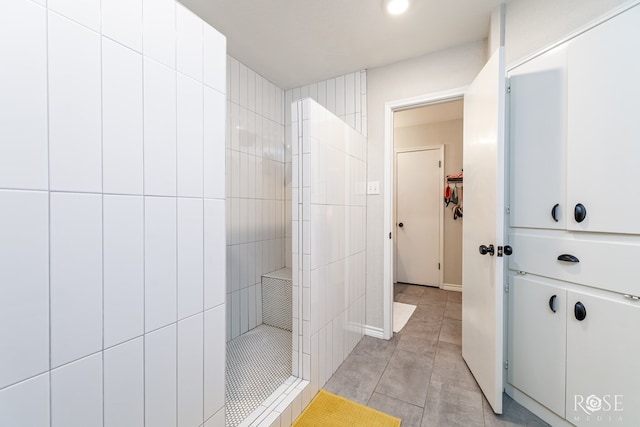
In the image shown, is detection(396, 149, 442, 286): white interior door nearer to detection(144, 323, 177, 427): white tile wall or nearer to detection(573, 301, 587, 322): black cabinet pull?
detection(573, 301, 587, 322): black cabinet pull

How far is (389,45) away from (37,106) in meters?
2.08

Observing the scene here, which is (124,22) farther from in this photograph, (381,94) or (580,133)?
(381,94)

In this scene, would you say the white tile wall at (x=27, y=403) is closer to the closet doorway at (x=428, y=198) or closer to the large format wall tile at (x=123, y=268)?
the large format wall tile at (x=123, y=268)

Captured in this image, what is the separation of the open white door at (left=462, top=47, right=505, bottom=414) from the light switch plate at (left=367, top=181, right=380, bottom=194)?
0.68 meters

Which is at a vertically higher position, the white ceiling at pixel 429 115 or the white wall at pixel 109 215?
the white ceiling at pixel 429 115

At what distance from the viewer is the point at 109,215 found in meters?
0.65

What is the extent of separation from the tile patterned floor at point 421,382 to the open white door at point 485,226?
0.34 feet

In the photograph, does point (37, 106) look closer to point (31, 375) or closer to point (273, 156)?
point (31, 375)

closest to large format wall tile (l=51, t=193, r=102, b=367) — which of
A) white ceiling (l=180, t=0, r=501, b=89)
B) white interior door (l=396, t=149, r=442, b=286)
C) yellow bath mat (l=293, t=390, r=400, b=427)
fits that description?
yellow bath mat (l=293, t=390, r=400, b=427)

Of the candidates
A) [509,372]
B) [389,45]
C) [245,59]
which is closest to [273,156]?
[245,59]

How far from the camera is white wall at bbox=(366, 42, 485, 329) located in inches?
78.8

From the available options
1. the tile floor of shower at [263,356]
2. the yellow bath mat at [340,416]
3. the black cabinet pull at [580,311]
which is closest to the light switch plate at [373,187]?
the tile floor of shower at [263,356]

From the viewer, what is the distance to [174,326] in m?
0.79

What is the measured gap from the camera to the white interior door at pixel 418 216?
3.77m
